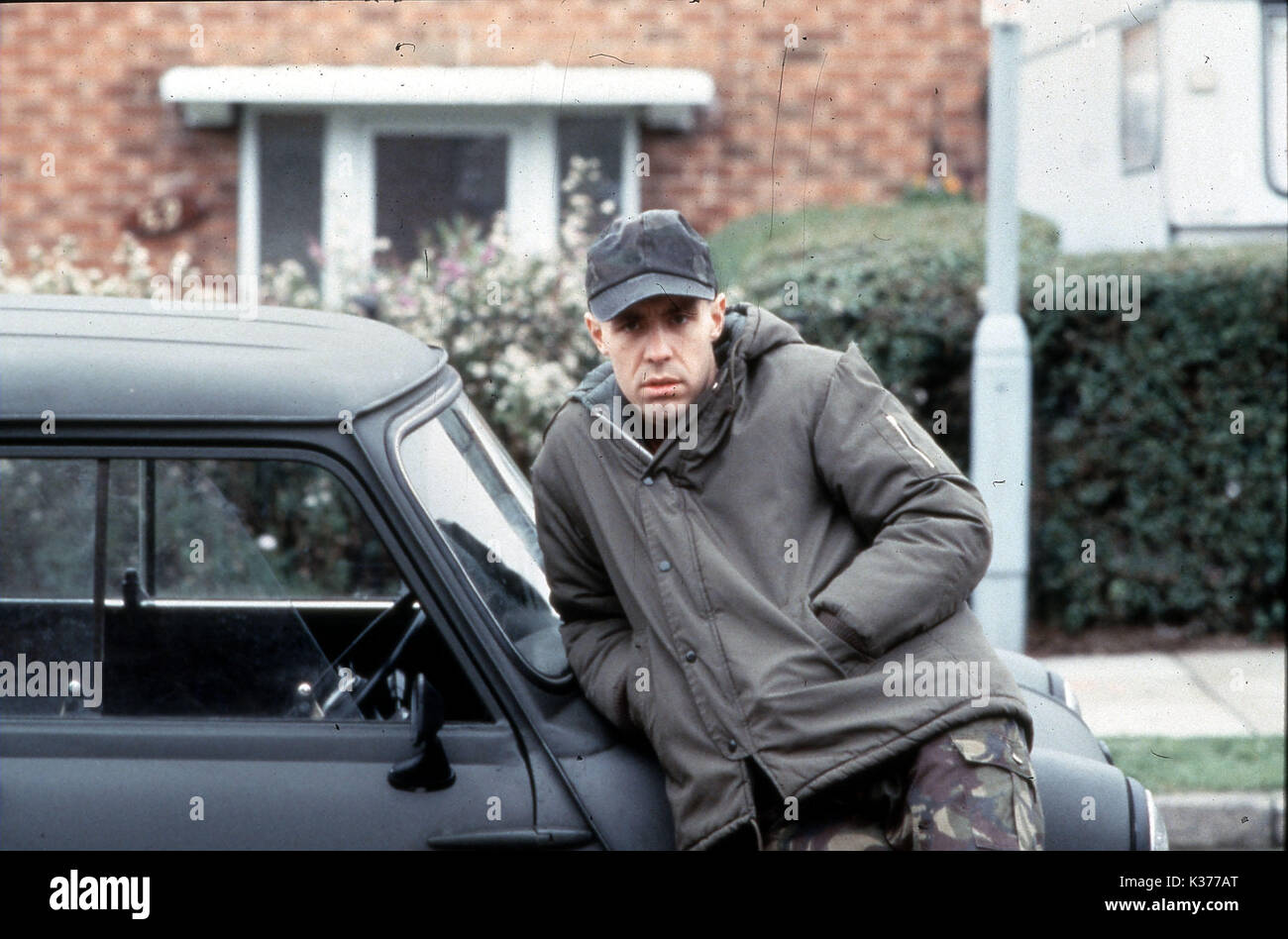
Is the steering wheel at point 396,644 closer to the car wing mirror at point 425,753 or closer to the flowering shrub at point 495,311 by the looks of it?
the car wing mirror at point 425,753

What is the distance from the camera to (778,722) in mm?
2422

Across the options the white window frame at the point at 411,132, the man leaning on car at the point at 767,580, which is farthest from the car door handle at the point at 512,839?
the white window frame at the point at 411,132

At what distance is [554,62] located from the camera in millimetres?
9016

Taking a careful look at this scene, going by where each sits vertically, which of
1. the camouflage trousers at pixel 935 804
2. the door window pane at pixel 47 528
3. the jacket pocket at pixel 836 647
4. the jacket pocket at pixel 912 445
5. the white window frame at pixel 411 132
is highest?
the white window frame at pixel 411 132

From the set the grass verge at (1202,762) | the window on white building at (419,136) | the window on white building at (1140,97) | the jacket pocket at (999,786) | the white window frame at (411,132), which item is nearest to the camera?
the jacket pocket at (999,786)

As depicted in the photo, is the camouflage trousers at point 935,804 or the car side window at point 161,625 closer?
the camouflage trousers at point 935,804

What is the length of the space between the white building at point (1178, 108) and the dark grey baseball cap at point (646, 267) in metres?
4.85

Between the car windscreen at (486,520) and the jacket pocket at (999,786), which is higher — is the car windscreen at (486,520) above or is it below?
above

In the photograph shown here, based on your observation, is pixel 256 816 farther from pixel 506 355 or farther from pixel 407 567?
pixel 506 355

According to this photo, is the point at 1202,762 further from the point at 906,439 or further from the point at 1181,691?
the point at 906,439

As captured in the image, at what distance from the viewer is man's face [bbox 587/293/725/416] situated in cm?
263

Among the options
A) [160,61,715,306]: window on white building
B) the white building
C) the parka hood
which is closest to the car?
the parka hood

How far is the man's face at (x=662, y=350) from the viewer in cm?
263

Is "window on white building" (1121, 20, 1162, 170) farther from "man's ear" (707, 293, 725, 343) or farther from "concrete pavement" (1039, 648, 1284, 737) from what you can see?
"man's ear" (707, 293, 725, 343)
